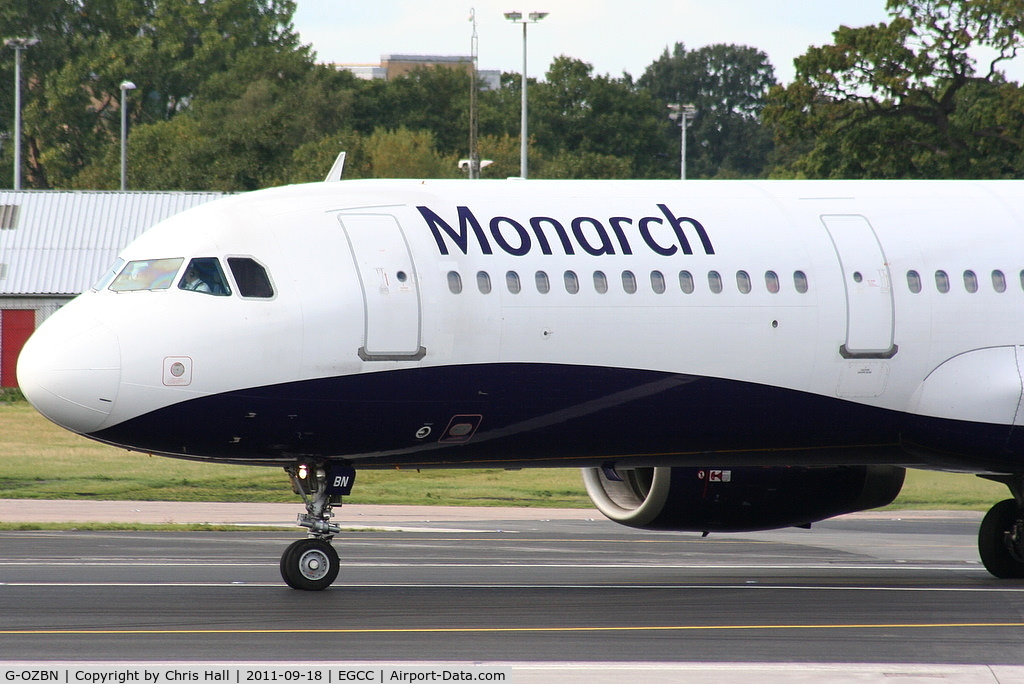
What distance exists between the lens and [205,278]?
612 inches

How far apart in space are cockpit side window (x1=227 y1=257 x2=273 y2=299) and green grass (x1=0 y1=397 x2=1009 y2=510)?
13.3m

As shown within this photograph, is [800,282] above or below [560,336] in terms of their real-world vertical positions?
above

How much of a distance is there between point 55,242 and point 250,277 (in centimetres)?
4049

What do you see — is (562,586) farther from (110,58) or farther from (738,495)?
(110,58)

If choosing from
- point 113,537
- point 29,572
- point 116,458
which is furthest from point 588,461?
point 116,458

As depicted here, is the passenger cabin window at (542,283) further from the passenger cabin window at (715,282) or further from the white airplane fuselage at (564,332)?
the passenger cabin window at (715,282)

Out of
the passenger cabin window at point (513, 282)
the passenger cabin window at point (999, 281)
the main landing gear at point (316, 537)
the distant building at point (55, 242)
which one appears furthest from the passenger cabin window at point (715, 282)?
the distant building at point (55, 242)

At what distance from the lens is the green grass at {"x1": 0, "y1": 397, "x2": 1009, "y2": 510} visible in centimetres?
2883

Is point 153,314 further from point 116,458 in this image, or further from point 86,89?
point 86,89

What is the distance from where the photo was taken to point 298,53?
375 feet

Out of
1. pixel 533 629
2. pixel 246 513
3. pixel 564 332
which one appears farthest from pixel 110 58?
pixel 533 629

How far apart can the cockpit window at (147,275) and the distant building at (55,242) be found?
1423 inches

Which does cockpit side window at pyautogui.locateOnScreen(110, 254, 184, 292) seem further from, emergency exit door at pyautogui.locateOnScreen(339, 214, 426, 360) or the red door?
the red door

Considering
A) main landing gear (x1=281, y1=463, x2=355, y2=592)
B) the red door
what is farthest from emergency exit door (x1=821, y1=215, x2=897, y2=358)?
the red door
